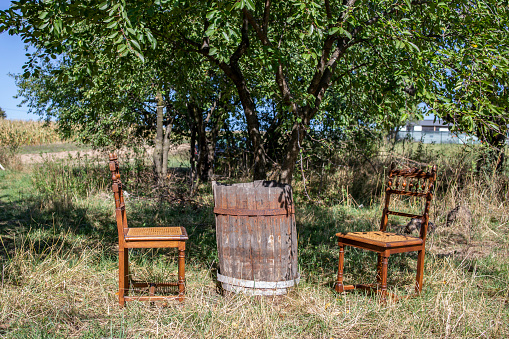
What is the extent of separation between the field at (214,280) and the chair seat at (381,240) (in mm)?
445

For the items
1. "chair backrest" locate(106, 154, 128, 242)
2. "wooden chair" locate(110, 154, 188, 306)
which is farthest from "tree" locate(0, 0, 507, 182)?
"wooden chair" locate(110, 154, 188, 306)

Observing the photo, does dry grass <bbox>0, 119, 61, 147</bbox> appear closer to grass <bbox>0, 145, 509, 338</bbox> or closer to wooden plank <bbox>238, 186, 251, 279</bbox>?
grass <bbox>0, 145, 509, 338</bbox>

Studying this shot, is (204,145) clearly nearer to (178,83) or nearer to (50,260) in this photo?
(178,83)

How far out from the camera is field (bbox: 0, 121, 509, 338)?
3.03 meters

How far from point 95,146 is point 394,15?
660 cm

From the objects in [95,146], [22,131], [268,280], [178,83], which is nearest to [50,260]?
[268,280]

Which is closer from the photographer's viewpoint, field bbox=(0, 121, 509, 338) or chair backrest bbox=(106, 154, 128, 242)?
field bbox=(0, 121, 509, 338)

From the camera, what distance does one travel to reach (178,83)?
537 cm

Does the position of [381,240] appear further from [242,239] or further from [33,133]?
[33,133]

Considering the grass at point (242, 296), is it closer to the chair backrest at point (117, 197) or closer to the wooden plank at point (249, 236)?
the wooden plank at point (249, 236)

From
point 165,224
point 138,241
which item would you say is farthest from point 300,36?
point 165,224

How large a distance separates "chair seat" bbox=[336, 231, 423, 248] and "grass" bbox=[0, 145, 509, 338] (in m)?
0.45

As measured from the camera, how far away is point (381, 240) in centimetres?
355

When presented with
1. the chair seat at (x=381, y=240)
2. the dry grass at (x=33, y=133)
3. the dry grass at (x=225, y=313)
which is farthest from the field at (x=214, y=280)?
the dry grass at (x=33, y=133)
